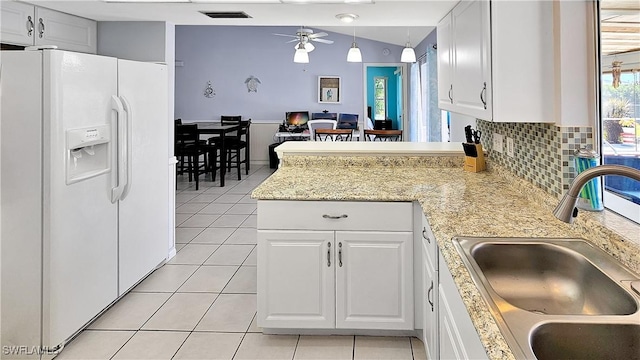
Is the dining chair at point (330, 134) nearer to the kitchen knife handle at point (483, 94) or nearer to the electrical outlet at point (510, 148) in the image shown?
the electrical outlet at point (510, 148)

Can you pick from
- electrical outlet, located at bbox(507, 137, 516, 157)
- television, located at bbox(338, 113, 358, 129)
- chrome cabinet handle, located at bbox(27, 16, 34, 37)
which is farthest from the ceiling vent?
television, located at bbox(338, 113, 358, 129)

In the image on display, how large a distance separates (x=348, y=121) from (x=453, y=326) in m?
7.78

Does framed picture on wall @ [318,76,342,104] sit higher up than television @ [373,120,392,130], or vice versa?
framed picture on wall @ [318,76,342,104]

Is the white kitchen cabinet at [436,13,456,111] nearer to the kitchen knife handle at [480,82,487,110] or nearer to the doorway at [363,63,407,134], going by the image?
the kitchen knife handle at [480,82,487,110]

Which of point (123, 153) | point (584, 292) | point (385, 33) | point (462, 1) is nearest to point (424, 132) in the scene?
point (385, 33)

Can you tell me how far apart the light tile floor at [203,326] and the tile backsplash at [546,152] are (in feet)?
3.35

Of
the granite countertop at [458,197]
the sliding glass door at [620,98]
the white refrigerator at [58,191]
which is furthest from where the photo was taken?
the white refrigerator at [58,191]

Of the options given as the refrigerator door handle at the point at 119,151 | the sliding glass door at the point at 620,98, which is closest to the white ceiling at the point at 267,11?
the refrigerator door handle at the point at 119,151

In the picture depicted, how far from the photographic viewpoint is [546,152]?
1854 millimetres

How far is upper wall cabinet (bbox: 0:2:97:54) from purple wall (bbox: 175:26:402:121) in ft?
19.2

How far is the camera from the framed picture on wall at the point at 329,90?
9.17 metres

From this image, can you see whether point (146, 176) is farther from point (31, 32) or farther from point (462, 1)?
point (462, 1)

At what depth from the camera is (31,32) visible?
2.86 metres

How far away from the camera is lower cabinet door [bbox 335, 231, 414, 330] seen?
6.82ft
